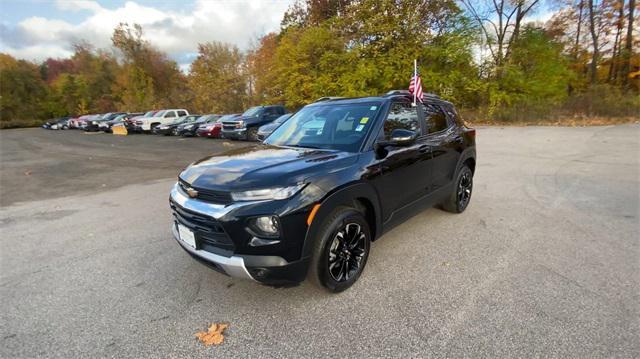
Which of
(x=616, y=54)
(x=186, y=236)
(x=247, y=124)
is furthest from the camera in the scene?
(x=616, y=54)

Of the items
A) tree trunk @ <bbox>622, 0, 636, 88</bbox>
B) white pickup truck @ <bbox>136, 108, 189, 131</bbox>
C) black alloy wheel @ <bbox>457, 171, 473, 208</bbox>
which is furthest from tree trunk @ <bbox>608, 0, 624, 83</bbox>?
white pickup truck @ <bbox>136, 108, 189, 131</bbox>

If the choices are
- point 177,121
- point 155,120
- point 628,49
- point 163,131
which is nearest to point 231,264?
point 163,131

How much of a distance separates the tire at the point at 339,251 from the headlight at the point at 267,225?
38cm

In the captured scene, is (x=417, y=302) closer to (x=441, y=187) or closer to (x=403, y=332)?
(x=403, y=332)

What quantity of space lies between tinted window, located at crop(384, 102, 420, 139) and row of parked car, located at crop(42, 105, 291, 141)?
568 cm

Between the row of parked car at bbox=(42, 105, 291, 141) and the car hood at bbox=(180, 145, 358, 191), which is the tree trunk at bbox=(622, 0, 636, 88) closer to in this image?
the row of parked car at bbox=(42, 105, 291, 141)

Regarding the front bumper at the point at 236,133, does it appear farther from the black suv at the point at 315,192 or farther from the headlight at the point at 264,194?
the headlight at the point at 264,194

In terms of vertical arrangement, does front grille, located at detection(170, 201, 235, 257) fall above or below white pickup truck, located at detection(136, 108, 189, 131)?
below

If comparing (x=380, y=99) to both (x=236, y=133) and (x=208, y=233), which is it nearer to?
(x=208, y=233)

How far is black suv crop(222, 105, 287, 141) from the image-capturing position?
53.0 ft

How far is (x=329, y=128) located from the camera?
3.50 meters

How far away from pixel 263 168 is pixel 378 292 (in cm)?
152

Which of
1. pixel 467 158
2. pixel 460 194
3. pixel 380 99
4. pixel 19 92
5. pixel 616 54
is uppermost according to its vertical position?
pixel 19 92

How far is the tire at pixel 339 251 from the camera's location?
2579 mm
